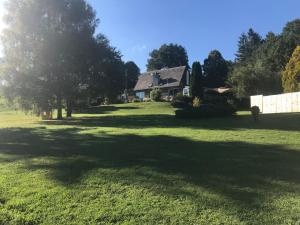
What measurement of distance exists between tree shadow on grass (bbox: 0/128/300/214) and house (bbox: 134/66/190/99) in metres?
50.3

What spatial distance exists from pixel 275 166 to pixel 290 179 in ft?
3.23

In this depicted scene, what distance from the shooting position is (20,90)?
28438 mm

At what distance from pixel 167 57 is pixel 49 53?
8257 centimetres

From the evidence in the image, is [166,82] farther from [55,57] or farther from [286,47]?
[55,57]

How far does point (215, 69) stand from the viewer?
89.1m

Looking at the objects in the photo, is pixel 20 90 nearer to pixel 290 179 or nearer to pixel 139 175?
pixel 139 175

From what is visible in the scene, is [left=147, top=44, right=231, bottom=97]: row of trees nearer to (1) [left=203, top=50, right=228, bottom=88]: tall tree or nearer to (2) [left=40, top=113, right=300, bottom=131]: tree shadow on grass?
(1) [left=203, top=50, right=228, bottom=88]: tall tree

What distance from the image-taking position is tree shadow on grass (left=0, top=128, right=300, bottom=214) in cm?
596

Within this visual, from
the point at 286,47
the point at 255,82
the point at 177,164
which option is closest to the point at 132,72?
the point at 286,47

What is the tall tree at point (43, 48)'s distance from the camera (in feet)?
91.4

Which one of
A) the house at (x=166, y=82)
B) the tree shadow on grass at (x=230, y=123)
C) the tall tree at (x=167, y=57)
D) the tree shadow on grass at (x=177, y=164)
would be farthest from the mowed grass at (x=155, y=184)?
the tall tree at (x=167, y=57)

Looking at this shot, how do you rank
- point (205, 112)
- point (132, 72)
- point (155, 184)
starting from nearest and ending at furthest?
point (155, 184)
point (205, 112)
point (132, 72)

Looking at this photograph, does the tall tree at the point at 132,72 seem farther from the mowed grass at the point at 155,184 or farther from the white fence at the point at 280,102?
the mowed grass at the point at 155,184

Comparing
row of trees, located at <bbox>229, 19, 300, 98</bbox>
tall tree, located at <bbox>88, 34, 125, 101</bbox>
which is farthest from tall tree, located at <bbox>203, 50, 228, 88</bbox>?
tall tree, located at <bbox>88, 34, 125, 101</bbox>
